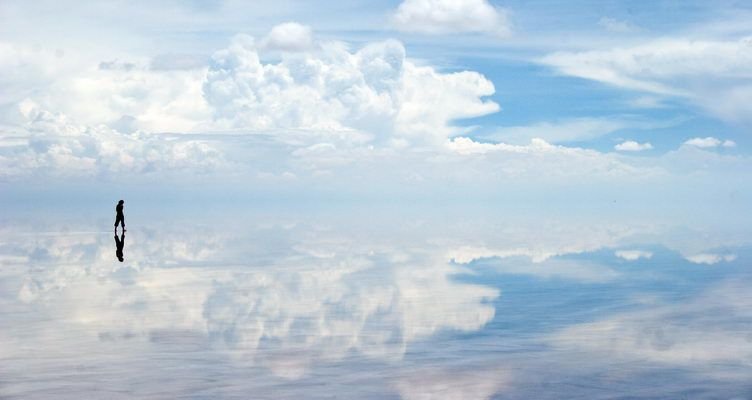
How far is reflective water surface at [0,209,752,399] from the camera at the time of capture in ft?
54.6

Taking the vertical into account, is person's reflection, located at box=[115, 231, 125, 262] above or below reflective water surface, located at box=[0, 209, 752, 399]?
above

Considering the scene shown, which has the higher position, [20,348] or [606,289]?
[606,289]

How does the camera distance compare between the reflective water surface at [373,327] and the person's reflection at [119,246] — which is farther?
the person's reflection at [119,246]

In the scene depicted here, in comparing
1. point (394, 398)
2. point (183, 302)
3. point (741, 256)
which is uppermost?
point (741, 256)

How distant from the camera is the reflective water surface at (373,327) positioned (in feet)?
54.6

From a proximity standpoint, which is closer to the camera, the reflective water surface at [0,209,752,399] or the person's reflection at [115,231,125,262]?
the reflective water surface at [0,209,752,399]

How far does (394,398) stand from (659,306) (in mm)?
15899

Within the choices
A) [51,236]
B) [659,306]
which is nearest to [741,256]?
[659,306]

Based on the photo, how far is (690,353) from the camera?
65.4 feet

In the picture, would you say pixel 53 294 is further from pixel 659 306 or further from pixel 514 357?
pixel 659 306

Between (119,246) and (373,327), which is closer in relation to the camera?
(373,327)

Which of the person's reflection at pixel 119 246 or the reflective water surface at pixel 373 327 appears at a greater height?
the person's reflection at pixel 119 246

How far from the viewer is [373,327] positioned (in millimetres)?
23719

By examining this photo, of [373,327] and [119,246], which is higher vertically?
[119,246]
